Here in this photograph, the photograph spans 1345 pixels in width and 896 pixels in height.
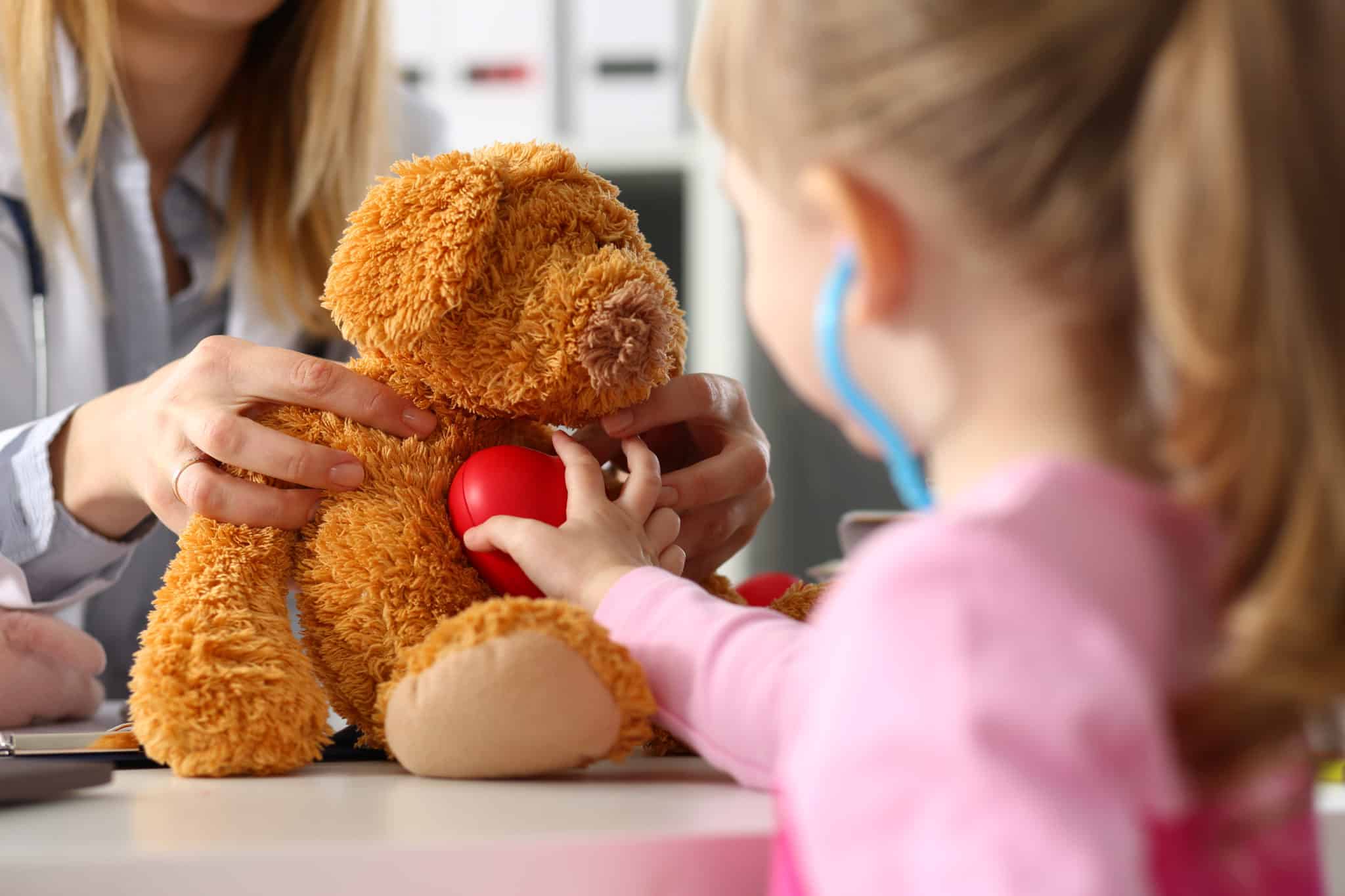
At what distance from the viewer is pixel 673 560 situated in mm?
631

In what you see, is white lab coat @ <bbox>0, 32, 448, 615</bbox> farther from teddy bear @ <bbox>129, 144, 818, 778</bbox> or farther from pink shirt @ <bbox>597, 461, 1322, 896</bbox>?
pink shirt @ <bbox>597, 461, 1322, 896</bbox>

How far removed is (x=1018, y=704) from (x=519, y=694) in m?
0.23

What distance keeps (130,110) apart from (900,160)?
3.44ft

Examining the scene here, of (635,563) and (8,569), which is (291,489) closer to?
(635,563)

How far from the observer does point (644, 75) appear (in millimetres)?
1976

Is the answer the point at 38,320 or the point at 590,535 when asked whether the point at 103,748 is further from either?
the point at 38,320

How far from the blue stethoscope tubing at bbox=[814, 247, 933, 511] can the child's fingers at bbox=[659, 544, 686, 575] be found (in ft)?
0.75

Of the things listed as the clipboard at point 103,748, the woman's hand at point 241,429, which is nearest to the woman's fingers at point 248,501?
the woman's hand at point 241,429

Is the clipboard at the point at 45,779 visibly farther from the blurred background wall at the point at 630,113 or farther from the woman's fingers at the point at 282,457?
the blurred background wall at the point at 630,113

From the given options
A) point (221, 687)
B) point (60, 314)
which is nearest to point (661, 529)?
point (221, 687)

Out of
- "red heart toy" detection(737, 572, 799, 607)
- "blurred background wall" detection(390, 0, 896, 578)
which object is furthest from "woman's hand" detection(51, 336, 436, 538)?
"blurred background wall" detection(390, 0, 896, 578)

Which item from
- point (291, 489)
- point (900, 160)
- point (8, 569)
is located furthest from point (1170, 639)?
point (8, 569)

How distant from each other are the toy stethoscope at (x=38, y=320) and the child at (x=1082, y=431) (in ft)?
3.03

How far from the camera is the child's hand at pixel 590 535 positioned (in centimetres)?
56
